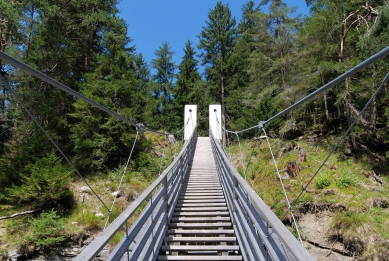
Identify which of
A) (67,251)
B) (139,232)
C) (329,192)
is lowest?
(67,251)

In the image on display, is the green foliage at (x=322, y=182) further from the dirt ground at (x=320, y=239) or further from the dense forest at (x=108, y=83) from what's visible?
the dense forest at (x=108, y=83)

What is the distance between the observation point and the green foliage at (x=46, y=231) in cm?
738

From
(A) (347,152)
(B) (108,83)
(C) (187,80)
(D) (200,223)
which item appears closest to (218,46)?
(C) (187,80)

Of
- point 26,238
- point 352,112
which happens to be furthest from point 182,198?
point 352,112

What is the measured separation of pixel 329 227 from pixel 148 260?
6.13 m

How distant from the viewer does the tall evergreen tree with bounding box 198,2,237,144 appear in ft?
65.1

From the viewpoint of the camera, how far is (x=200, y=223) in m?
4.21

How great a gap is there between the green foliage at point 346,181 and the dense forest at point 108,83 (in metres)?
1.93

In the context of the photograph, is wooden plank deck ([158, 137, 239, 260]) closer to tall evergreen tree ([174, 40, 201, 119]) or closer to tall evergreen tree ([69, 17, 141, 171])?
tall evergreen tree ([69, 17, 141, 171])

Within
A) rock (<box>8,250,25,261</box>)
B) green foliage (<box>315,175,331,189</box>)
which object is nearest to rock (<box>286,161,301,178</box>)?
green foliage (<box>315,175,331,189</box>)

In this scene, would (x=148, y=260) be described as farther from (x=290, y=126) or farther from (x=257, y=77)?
(x=257, y=77)

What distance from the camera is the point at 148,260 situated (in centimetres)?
269

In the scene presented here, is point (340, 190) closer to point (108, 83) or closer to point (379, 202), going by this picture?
point (379, 202)

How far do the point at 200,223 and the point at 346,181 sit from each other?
6064 mm
